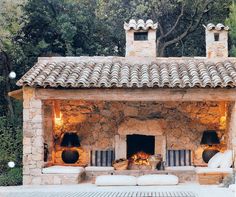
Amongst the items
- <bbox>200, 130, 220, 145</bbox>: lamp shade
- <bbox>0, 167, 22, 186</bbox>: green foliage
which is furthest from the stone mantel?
<bbox>0, 167, 22, 186</bbox>: green foliage

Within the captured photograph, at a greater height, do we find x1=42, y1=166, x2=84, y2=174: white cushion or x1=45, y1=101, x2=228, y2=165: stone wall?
x1=45, y1=101, x2=228, y2=165: stone wall

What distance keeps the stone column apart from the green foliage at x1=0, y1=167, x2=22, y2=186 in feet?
9.12

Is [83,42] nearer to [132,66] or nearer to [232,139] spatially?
[132,66]

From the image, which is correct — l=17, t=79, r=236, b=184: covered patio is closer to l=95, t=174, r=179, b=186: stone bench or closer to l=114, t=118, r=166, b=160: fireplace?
l=114, t=118, r=166, b=160: fireplace

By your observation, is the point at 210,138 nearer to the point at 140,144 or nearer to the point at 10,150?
the point at 140,144

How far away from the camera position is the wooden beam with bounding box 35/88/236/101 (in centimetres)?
1375

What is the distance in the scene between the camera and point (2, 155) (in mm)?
17172

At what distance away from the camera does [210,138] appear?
15.5m

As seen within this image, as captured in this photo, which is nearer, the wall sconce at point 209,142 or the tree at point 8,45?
the wall sconce at point 209,142

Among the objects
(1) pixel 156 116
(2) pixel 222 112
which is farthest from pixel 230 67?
(1) pixel 156 116

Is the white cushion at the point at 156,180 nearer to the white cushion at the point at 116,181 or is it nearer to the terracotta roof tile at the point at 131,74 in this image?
the white cushion at the point at 116,181

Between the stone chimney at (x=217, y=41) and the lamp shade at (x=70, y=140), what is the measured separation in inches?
189

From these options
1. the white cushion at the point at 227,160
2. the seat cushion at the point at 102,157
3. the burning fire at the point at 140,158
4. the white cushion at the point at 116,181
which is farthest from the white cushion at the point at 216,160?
the seat cushion at the point at 102,157

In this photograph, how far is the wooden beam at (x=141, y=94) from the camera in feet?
45.1
